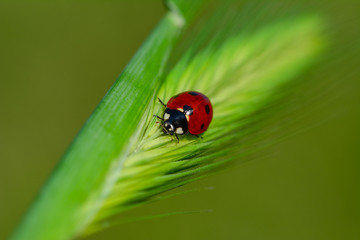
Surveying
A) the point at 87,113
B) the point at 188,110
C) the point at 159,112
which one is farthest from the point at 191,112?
the point at 87,113

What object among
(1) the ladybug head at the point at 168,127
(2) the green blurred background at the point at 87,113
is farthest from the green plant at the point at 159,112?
(2) the green blurred background at the point at 87,113

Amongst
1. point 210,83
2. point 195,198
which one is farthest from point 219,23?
point 195,198

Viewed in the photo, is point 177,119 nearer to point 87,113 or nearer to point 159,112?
point 159,112

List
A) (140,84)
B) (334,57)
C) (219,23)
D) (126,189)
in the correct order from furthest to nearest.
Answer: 1. (334,57)
2. (219,23)
3. (140,84)
4. (126,189)

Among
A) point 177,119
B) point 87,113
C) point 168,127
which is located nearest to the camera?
point 168,127

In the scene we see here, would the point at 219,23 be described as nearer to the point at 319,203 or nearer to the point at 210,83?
the point at 210,83
